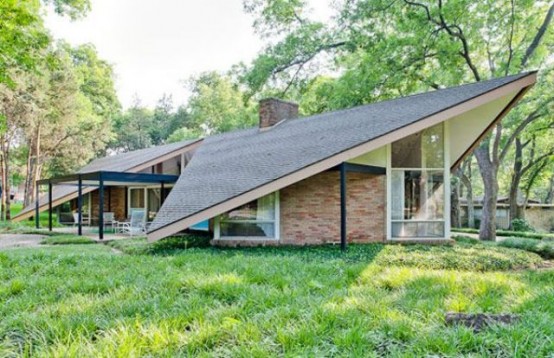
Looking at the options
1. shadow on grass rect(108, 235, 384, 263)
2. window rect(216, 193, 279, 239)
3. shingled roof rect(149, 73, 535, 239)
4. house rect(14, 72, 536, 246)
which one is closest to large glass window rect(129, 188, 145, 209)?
shingled roof rect(149, 73, 535, 239)

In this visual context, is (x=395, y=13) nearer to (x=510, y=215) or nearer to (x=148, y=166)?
A: (x=148, y=166)

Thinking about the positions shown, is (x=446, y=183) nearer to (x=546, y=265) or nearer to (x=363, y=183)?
(x=363, y=183)

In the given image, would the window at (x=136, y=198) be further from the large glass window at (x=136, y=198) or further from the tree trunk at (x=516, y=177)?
the tree trunk at (x=516, y=177)

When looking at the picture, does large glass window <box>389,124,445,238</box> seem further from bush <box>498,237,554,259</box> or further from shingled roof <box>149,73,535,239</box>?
bush <box>498,237,554,259</box>

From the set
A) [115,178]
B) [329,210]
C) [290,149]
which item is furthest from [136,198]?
[329,210]

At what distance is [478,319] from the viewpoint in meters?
3.55

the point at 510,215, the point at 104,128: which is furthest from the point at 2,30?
the point at 510,215

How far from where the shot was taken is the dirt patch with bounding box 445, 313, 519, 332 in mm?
3490

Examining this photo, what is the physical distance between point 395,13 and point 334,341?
605 inches

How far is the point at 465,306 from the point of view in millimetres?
4094

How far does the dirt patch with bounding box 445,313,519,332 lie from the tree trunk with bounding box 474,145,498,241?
508 inches

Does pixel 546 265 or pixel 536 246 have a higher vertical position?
pixel 536 246

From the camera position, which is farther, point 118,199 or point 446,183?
A: point 118,199

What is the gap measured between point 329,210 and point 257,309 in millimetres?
6857
